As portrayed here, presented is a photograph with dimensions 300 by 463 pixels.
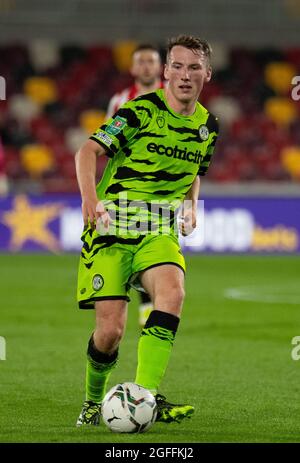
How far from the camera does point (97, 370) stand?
19.1 ft

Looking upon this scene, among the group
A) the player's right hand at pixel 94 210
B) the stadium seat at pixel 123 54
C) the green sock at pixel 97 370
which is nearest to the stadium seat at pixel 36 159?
the stadium seat at pixel 123 54

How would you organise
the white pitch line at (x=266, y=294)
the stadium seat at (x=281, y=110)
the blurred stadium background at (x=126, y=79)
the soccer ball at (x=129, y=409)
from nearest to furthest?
the soccer ball at (x=129, y=409) < the white pitch line at (x=266, y=294) < the blurred stadium background at (x=126, y=79) < the stadium seat at (x=281, y=110)

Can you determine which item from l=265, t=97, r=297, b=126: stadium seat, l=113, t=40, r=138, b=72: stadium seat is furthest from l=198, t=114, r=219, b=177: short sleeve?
l=113, t=40, r=138, b=72: stadium seat

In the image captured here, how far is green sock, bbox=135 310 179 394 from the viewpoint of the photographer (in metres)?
5.39

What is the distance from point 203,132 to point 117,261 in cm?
85

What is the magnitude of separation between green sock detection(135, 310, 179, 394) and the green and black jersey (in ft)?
2.07

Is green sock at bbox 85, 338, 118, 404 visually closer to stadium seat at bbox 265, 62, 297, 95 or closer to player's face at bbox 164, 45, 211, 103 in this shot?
player's face at bbox 164, 45, 211, 103

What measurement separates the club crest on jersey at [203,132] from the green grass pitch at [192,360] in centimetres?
147

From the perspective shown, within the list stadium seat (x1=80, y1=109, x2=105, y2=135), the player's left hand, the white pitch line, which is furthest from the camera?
stadium seat (x1=80, y1=109, x2=105, y2=135)

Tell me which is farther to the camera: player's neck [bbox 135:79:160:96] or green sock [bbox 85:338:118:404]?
player's neck [bbox 135:79:160:96]

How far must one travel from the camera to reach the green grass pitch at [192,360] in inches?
220

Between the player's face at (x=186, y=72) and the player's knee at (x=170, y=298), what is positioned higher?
the player's face at (x=186, y=72)

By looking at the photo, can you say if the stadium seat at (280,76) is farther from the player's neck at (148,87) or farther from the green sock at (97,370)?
the green sock at (97,370)

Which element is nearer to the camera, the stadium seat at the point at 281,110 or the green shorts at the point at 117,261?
the green shorts at the point at 117,261
